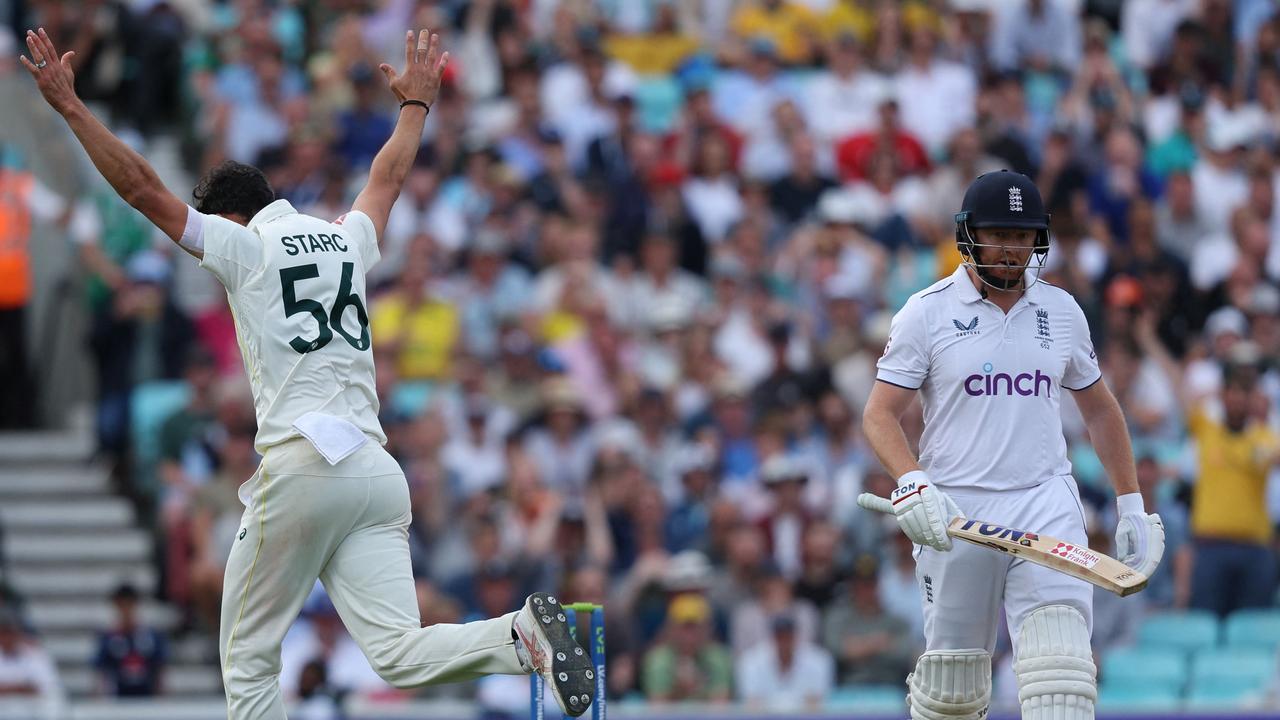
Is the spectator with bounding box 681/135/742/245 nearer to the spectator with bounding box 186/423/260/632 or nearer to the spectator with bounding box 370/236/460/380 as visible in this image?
the spectator with bounding box 370/236/460/380

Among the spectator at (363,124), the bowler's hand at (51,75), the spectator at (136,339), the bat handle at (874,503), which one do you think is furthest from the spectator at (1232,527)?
the bowler's hand at (51,75)

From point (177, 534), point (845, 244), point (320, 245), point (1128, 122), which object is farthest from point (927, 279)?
point (320, 245)

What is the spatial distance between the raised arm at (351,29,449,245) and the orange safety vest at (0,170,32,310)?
7898 mm

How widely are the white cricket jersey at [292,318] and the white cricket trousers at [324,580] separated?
17cm

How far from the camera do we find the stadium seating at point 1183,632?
1320 centimetres

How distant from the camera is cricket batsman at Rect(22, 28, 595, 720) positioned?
7.49m

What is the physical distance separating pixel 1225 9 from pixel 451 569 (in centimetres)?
941

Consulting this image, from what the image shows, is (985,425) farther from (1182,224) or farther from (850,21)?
(850,21)

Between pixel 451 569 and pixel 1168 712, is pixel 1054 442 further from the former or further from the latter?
pixel 451 569

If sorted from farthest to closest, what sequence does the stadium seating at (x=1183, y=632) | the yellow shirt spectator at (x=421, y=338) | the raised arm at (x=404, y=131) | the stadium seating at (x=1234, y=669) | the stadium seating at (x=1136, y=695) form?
the yellow shirt spectator at (x=421, y=338), the stadium seating at (x=1183, y=632), the stadium seating at (x=1234, y=669), the stadium seating at (x=1136, y=695), the raised arm at (x=404, y=131)

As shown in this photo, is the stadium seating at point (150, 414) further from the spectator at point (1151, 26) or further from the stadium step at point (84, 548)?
the spectator at point (1151, 26)

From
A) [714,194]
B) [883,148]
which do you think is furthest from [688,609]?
[883,148]

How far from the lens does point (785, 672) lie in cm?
1313

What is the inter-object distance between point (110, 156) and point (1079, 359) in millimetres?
3929
